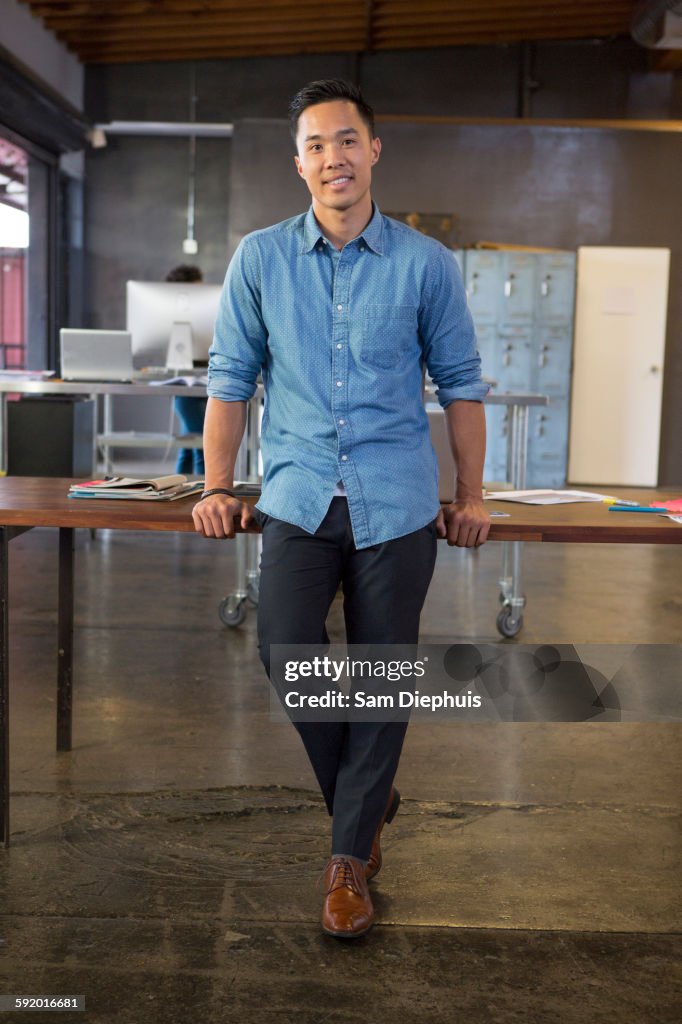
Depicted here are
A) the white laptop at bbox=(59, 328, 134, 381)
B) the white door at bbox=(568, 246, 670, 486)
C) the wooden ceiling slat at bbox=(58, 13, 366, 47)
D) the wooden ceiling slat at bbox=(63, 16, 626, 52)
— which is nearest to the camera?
the white laptop at bbox=(59, 328, 134, 381)

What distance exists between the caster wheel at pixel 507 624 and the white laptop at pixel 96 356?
7.66 ft

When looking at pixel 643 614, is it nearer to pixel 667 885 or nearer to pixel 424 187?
pixel 667 885

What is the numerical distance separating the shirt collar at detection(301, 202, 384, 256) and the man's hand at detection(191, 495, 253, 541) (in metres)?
0.47

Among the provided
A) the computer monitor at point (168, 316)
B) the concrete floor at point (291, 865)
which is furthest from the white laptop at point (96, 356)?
the concrete floor at point (291, 865)

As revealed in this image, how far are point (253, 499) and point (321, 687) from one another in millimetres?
615

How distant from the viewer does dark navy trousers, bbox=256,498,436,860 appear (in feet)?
5.84

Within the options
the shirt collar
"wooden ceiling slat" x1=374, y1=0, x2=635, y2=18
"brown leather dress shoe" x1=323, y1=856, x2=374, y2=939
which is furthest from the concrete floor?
"wooden ceiling slat" x1=374, y1=0, x2=635, y2=18

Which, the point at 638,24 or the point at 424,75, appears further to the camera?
the point at 424,75

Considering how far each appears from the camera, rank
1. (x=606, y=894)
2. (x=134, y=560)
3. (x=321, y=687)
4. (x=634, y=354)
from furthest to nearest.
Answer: (x=634, y=354) → (x=134, y=560) → (x=606, y=894) → (x=321, y=687)

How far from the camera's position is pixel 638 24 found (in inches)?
315

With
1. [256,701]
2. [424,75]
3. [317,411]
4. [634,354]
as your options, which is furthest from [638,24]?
[317,411]

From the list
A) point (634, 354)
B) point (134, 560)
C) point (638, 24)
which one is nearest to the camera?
point (134, 560)

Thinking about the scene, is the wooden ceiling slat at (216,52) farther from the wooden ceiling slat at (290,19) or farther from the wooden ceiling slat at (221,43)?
the wooden ceiling slat at (290,19)

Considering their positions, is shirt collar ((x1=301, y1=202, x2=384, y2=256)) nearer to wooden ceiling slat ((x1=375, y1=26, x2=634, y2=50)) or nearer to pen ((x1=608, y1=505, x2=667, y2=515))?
pen ((x1=608, y1=505, x2=667, y2=515))
